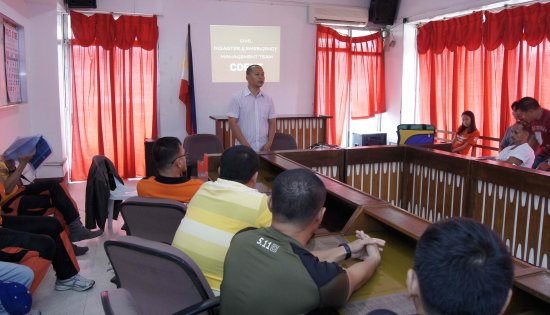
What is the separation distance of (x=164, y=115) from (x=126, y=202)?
474 cm

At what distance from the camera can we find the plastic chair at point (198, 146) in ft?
15.5

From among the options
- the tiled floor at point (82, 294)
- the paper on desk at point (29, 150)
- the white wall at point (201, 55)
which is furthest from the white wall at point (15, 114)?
the tiled floor at point (82, 294)

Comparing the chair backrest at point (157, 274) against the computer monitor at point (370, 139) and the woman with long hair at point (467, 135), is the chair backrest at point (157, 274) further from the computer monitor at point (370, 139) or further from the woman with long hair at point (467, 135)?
the computer monitor at point (370, 139)

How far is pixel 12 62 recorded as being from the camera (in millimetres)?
4379

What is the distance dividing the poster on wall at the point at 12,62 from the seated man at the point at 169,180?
7.84 feet

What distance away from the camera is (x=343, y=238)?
6.64 ft

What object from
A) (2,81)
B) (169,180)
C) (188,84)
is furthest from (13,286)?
(188,84)

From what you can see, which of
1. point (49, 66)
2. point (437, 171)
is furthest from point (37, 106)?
point (437, 171)

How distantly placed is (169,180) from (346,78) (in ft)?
18.3

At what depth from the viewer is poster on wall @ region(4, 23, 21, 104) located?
13.7 ft

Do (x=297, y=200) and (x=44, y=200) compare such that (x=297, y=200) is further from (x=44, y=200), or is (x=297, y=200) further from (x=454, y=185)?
(x=44, y=200)

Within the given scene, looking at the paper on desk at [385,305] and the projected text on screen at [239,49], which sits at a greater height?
the projected text on screen at [239,49]

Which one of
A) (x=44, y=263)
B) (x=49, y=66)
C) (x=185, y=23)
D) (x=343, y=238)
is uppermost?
(x=185, y=23)

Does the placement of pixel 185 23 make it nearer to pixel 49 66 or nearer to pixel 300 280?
pixel 49 66
